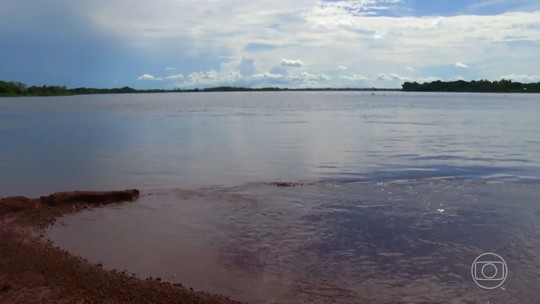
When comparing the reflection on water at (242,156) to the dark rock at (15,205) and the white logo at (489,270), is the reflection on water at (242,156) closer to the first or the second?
the dark rock at (15,205)

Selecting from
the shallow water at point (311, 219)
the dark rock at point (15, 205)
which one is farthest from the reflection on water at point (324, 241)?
the dark rock at point (15, 205)

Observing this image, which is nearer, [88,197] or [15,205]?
[15,205]

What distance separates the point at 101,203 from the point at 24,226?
116 inches

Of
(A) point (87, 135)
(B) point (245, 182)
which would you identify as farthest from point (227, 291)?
(A) point (87, 135)

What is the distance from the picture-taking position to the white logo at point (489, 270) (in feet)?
28.4

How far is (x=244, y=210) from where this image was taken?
543 inches

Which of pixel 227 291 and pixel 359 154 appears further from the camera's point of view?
pixel 359 154

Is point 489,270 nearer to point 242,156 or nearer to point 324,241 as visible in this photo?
point 324,241

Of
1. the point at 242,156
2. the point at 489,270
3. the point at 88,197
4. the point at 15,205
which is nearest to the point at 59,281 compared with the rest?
the point at 15,205

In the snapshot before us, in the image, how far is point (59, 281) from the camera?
26.4ft

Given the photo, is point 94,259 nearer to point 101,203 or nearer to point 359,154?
point 101,203

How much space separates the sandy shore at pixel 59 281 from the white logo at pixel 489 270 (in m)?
4.68

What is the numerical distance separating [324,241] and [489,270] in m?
3.41

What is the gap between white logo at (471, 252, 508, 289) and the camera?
28.4 ft
